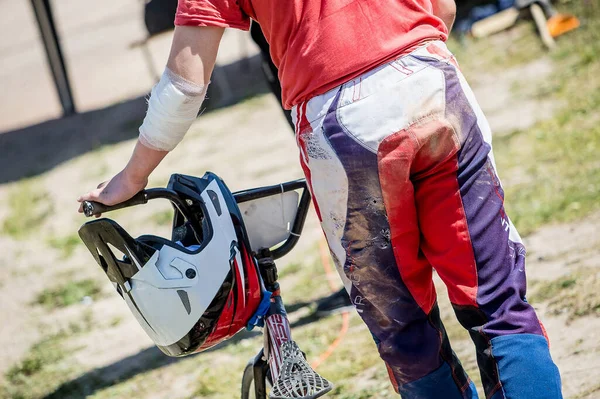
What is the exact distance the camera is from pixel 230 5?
2.08 metres

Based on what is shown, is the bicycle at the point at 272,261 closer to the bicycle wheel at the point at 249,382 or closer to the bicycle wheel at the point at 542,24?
the bicycle wheel at the point at 249,382

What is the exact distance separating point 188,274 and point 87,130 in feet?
28.6

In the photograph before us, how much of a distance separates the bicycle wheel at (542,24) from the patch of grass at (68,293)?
15.8 feet

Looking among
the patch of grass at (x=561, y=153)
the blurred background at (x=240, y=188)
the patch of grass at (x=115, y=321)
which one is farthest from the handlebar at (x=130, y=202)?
the patch of grass at (x=115, y=321)

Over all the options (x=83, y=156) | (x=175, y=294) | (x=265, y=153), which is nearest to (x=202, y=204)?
(x=175, y=294)

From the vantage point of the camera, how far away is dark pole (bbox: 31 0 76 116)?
36.3 ft

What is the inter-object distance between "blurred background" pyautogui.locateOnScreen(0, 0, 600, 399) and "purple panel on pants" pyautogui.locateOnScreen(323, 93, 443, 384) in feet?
3.15

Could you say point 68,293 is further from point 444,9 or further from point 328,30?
point 328,30

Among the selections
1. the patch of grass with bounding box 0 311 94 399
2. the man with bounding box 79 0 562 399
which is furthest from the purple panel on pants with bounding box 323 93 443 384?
the patch of grass with bounding box 0 311 94 399

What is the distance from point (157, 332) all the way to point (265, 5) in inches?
38.0

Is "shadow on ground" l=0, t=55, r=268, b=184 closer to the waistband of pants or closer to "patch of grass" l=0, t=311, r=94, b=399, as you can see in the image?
"patch of grass" l=0, t=311, r=94, b=399

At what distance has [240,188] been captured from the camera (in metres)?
6.88

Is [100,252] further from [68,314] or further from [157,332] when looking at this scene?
[68,314]

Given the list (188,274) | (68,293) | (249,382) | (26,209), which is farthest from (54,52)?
(188,274)
